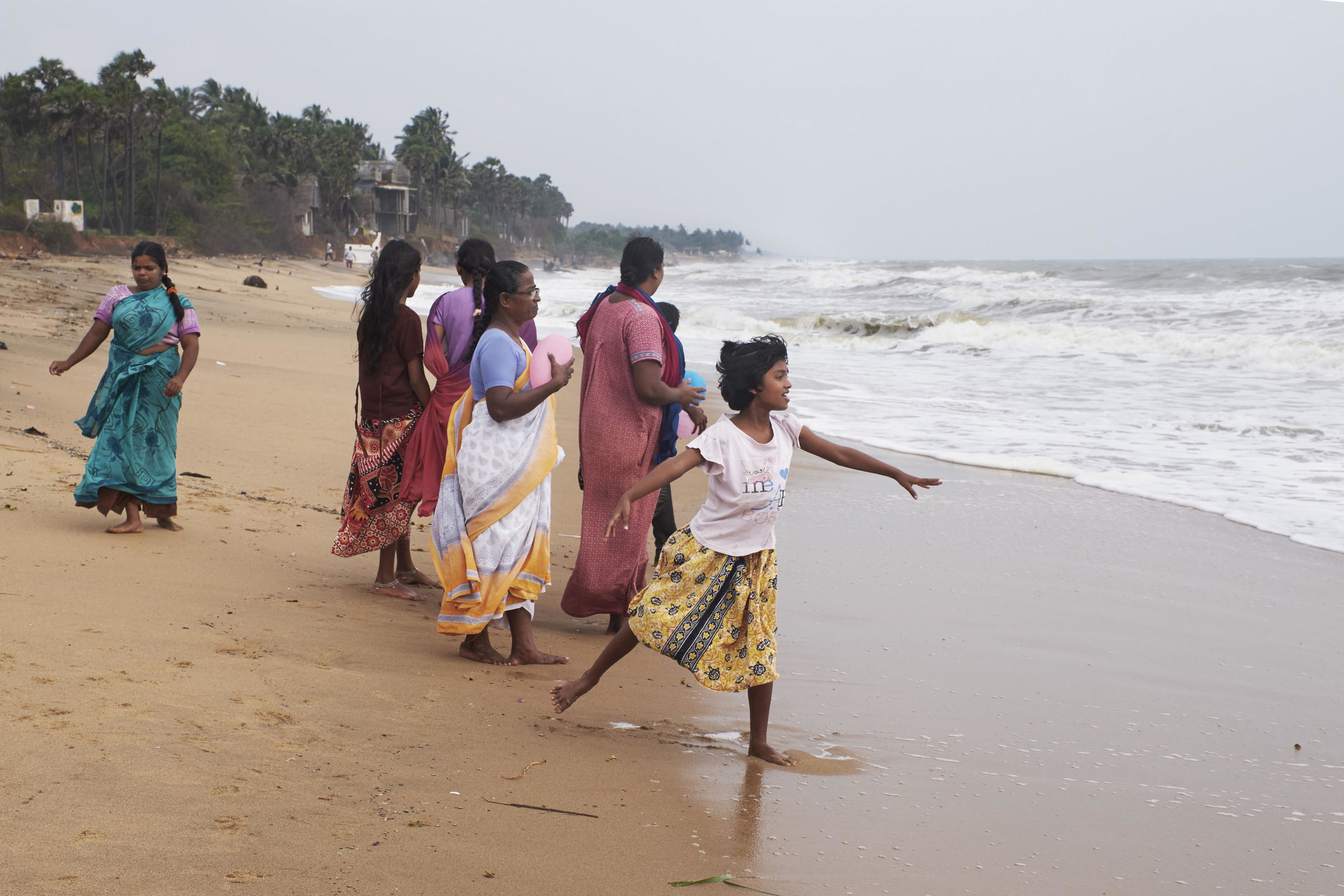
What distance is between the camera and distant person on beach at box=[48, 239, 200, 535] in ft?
16.9

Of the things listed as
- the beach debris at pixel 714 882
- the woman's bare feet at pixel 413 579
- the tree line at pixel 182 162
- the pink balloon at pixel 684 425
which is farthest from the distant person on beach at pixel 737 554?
the tree line at pixel 182 162

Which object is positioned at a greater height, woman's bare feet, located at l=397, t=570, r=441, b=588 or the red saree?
the red saree

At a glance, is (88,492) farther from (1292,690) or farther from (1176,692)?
(1292,690)

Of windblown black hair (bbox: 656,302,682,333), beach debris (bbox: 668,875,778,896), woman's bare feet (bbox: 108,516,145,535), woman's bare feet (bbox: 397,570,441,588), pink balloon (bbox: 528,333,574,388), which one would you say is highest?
windblown black hair (bbox: 656,302,682,333)

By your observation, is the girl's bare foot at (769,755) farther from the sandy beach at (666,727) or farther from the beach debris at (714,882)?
the beach debris at (714,882)

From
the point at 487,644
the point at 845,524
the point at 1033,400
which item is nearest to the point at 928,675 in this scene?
the point at 487,644

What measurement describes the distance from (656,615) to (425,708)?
795 millimetres

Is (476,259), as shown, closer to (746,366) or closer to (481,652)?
(481,652)

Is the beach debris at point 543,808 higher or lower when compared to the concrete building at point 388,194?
lower

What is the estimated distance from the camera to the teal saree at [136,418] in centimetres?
515

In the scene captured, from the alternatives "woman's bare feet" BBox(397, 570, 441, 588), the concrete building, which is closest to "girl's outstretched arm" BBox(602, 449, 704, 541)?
"woman's bare feet" BBox(397, 570, 441, 588)

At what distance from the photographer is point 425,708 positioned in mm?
3434

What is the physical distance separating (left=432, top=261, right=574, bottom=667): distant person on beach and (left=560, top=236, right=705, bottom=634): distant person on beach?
0.37m

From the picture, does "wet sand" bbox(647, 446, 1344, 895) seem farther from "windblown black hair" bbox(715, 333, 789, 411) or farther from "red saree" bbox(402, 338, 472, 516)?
"red saree" bbox(402, 338, 472, 516)
